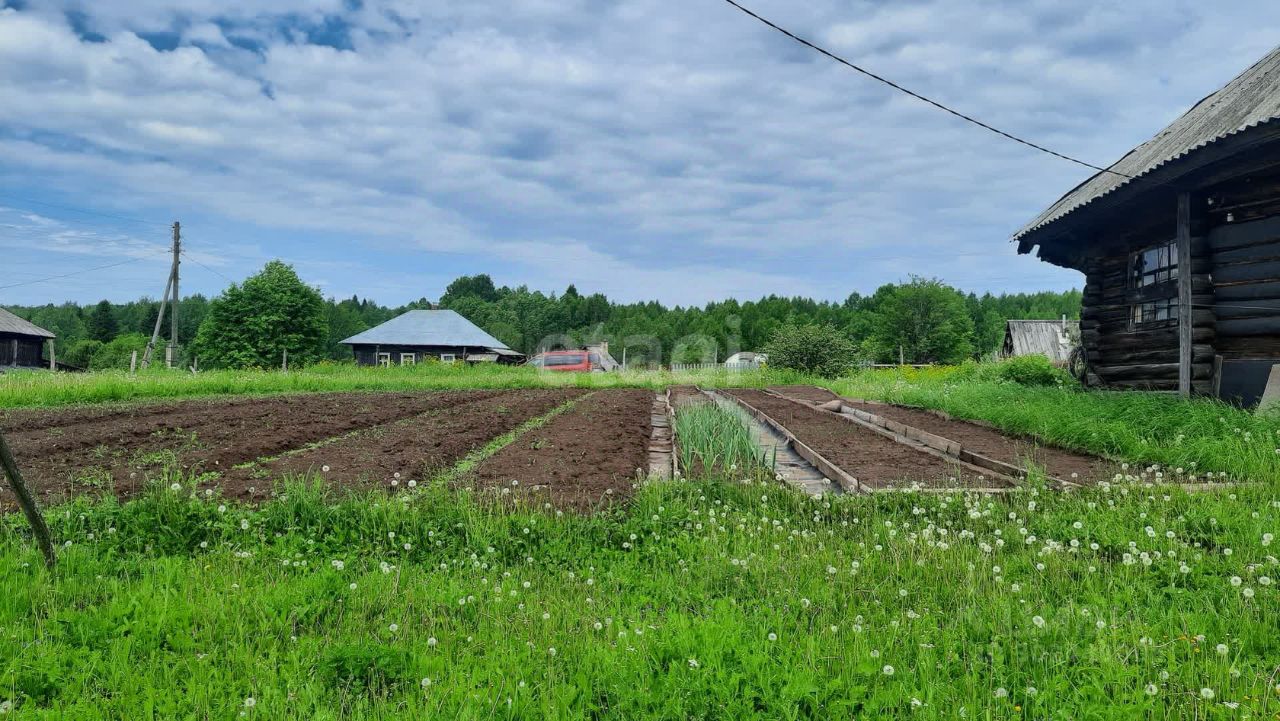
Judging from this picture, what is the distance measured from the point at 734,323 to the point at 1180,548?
65611 millimetres

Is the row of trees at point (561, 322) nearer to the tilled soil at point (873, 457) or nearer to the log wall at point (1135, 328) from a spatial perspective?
the log wall at point (1135, 328)

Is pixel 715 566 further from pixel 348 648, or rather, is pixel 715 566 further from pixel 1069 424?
pixel 1069 424

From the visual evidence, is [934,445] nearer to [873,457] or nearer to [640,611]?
[873,457]

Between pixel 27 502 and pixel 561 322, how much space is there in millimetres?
75757

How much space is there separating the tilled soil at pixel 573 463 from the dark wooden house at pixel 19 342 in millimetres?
38920

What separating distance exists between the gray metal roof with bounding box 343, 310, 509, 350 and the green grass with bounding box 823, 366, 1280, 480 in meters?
37.6

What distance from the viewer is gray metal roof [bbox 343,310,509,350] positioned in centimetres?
4519

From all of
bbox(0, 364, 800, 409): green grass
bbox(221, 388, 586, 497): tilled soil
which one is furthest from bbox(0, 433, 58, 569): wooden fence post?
Answer: bbox(0, 364, 800, 409): green grass

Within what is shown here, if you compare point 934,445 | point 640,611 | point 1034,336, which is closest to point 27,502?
point 640,611

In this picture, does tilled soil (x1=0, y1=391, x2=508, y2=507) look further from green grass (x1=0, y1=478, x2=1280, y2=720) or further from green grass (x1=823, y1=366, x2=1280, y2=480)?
green grass (x1=823, y1=366, x2=1280, y2=480)

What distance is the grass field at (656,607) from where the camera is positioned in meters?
2.68

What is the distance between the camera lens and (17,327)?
121 ft

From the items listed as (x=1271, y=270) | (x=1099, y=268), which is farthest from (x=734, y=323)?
(x=1271, y=270)

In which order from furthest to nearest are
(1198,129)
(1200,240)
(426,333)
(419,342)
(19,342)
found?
1. (426,333)
2. (419,342)
3. (19,342)
4. (1200,240)
5. (1198,129)
